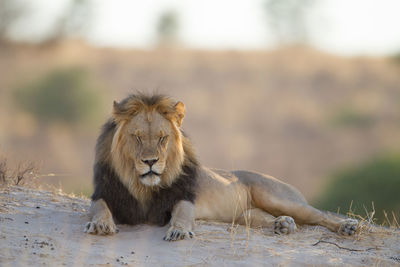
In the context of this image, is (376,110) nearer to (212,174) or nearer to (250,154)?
(250,154)

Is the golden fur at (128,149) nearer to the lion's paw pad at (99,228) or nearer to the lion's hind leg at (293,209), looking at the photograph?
the lion's paw pad at (99,228)

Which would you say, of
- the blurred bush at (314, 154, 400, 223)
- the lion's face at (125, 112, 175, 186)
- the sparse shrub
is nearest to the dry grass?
the sparse shrub

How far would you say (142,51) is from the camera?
35.0m

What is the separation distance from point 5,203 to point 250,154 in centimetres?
1762

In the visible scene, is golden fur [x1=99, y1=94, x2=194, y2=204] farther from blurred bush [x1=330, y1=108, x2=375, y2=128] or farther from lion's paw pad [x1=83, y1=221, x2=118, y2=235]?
blurred bush [x1=330, y1=108, x2=375, y2=128]

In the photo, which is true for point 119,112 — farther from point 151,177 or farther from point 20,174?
point 20,174

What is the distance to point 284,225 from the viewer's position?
218 inches

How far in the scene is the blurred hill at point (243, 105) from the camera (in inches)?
875

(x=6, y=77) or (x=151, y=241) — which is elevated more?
A: (x=6, y=77)

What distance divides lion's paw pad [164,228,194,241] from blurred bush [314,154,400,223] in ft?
36.3

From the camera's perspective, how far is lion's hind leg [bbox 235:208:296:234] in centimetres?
554

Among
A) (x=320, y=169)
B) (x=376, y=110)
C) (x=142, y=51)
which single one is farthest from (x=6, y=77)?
(x=376, y=110)

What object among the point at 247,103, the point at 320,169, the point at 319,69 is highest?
the point at 319,69

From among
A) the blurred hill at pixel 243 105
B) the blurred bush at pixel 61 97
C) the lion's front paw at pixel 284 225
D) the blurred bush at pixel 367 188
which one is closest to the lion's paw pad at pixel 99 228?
the lion's front paw at pixel 284 225
